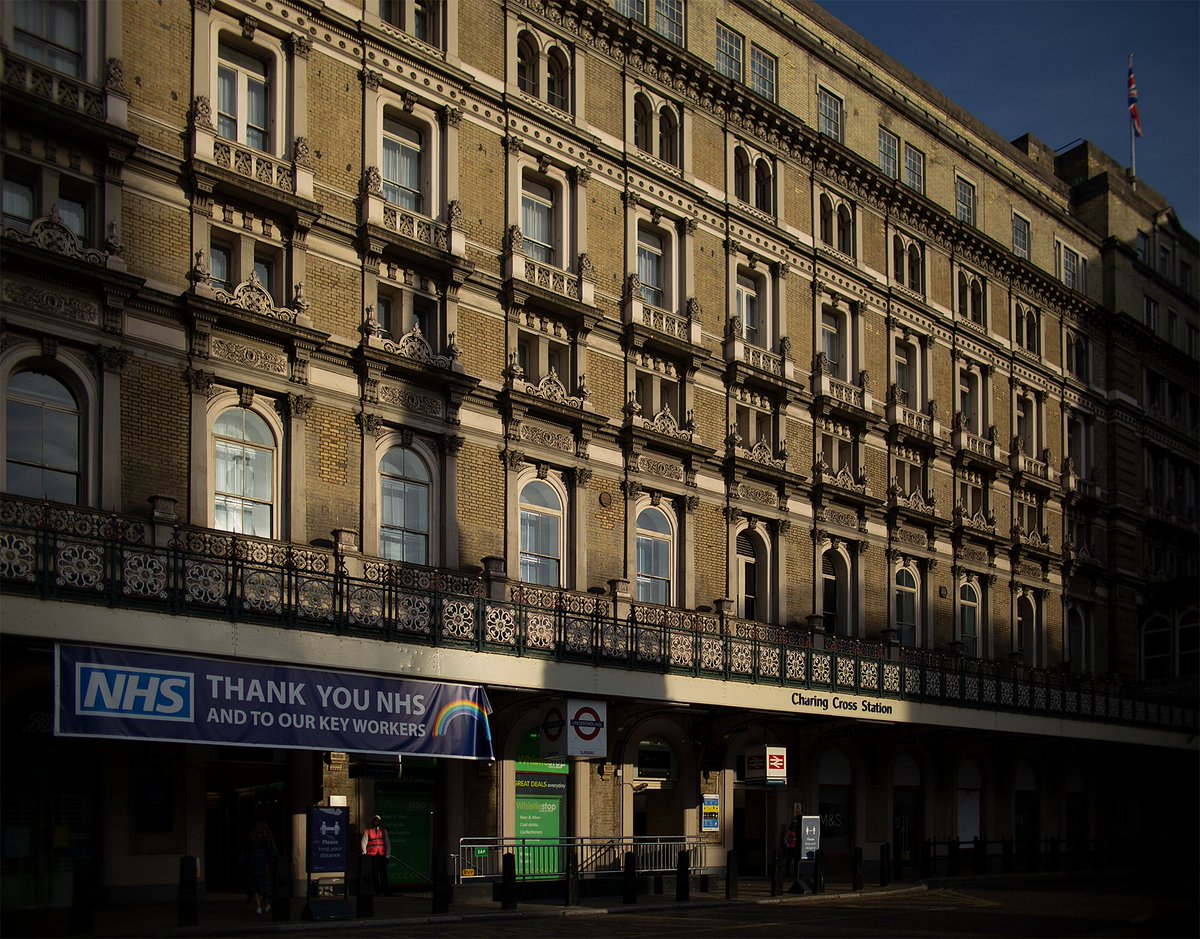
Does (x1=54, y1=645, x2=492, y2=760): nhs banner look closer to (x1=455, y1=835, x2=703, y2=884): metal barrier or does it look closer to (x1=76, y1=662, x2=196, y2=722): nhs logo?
(x1=76, y1=662, x2=196, y2=722): nhs logo

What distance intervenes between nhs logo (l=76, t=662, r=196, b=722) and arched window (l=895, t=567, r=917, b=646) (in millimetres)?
24559

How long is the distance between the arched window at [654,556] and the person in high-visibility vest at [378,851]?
9.10 meters

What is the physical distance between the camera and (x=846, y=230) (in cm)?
4119

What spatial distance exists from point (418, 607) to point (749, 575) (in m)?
13.2

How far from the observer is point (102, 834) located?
73.3 ft

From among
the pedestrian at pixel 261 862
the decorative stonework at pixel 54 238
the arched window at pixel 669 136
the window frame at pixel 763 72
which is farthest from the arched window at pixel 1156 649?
the decorative stonework at pixel 54 238

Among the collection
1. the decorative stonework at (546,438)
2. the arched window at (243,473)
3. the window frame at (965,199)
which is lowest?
the arched window at (243,473)

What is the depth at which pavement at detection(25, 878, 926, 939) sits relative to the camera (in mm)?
19219

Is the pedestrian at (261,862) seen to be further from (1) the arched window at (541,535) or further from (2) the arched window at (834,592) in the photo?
(2) the arched window at (834,592)

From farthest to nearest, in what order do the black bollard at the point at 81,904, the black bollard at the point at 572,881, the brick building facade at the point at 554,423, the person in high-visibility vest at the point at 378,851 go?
the black bollard at the point at 572,881, the person in high-visibility vest at the point at 378,851, the brick building facade at the point at 554,423, the black bollard at the point at 81,904

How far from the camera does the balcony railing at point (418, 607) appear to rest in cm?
2034

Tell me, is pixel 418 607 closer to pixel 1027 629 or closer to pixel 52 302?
pixel 52 302

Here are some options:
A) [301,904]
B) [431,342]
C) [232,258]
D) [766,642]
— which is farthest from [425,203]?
[301,904]

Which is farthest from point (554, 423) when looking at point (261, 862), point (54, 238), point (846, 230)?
point (846, 230)
